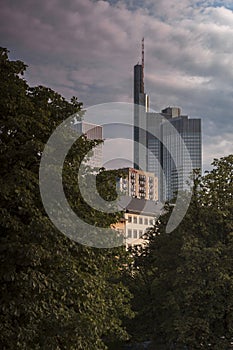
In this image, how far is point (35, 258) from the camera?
19.8 m

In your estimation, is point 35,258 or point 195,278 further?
point 195,278

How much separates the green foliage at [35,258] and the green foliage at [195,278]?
30.3 ft

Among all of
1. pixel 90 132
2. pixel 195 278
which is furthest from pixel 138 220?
pixel 195 278

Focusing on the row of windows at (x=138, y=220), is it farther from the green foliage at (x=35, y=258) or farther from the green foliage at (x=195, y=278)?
the green foliage at (x=35, y=258)

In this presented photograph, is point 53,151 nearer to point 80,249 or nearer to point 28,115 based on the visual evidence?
point 28,115

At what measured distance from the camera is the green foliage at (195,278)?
33.4 meters

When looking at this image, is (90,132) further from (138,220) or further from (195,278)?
(138,220)

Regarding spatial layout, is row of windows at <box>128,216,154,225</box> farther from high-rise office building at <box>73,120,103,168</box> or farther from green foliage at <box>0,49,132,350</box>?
green foliage at <box>0,49,132,350</box>

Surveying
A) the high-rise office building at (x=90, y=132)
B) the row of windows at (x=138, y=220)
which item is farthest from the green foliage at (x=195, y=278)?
the row of windows at (x=138, y=220)

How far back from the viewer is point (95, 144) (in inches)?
1102

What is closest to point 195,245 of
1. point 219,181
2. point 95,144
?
point 219,181

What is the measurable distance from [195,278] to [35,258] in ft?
52.3

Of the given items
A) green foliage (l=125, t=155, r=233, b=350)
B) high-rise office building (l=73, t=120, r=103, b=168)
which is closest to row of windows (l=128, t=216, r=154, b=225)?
high-rise office building (l=73, t=120, r=103, b=168)

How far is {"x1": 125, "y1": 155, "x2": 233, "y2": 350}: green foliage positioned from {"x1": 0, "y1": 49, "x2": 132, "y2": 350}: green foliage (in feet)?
30.3
